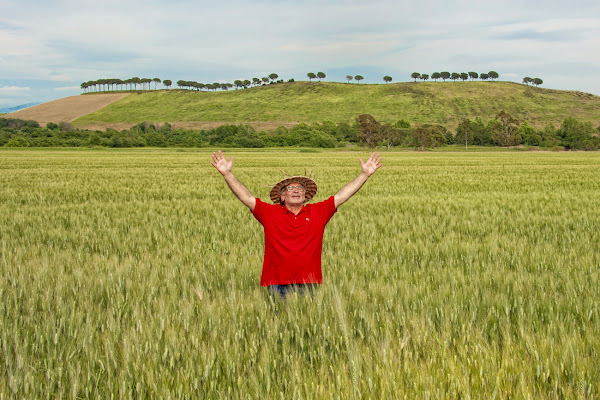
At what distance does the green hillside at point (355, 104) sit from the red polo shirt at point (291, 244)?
137 m

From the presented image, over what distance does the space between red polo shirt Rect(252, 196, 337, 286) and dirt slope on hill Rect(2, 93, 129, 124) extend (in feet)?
516

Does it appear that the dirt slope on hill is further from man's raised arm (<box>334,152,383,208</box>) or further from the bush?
man's raised arm (<box>334,152,383,208</box>)

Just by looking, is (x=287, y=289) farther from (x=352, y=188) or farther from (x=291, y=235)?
(x=352, y=188)

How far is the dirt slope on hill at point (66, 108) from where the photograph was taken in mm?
145625

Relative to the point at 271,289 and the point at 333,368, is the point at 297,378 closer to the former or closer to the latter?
the point at 333,368

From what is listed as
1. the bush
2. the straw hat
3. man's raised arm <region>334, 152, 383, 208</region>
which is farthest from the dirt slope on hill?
man's raised arm <region>334, 152, 383, 208</region>

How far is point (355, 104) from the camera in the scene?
519 feet

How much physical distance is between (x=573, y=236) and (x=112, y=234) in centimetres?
691

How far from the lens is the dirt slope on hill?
478 ft

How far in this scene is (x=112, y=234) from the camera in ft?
22.8

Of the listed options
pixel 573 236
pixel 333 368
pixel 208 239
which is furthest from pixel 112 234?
pixel 573 236

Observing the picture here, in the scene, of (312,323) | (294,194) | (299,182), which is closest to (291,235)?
(294,194)

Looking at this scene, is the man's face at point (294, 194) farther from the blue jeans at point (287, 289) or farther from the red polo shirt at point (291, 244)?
the blue jeans at point (287, 289)

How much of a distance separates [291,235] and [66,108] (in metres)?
182
